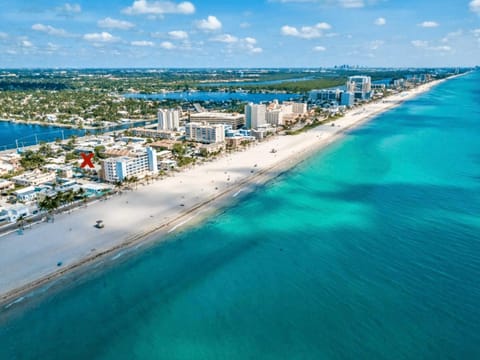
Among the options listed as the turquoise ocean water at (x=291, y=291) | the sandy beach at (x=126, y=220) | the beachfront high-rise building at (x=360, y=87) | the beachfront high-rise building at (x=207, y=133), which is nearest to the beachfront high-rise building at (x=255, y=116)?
the beachfront high-rise building at (x=207, y=133)

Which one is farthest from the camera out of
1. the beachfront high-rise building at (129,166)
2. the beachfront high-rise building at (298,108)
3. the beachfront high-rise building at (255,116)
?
the beachfront high-rise building at (298,108)

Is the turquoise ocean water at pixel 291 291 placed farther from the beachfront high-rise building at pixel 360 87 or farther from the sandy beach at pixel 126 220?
the beachfront high-rise building at pixel 360 87

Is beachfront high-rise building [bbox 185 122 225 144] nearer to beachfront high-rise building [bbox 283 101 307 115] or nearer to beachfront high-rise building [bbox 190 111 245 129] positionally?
beachfront high-rise building [bbox 190 111 245 129]

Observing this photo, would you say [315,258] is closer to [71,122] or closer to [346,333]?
[346,333]

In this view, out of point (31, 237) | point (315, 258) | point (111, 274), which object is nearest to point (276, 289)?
A: point (315, 258)

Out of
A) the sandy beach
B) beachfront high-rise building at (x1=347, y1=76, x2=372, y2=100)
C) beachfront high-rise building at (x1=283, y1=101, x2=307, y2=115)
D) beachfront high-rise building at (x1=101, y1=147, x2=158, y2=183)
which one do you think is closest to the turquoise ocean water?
the sandy beach

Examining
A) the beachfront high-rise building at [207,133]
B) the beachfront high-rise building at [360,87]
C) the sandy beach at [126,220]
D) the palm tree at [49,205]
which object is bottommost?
the sandy beach at [126,220]

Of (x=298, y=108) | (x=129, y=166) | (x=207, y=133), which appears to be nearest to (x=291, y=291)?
(x=129, y=166)
